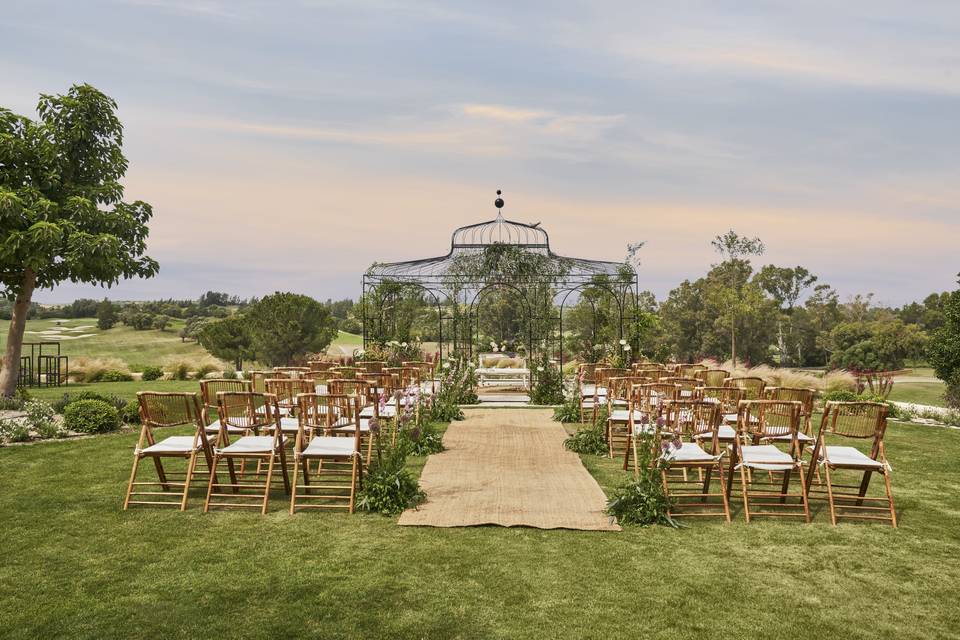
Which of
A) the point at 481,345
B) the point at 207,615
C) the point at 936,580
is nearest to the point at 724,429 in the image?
the point at 936,580

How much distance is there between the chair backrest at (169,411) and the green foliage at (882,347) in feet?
106

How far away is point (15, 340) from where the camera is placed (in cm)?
1366

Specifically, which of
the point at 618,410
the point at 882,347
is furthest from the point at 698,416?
the point at 882,347

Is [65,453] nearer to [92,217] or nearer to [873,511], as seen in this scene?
[92,217]

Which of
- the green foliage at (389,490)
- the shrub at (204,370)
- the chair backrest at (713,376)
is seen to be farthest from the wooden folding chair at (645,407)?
the shrub at (204,370)

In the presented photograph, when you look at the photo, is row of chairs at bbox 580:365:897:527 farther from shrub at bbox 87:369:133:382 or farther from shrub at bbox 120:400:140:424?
shrub at bbox 87:369:133:382

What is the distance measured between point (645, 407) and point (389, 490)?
107 inches

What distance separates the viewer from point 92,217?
1367 centimetres

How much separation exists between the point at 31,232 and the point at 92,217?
3.82ft

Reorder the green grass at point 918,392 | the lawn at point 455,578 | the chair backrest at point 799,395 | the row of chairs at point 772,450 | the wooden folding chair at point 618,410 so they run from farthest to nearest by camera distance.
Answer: the green grass at point 918,392
the wooden folding chair at point 618,410
the chair backrest at point 799,395
the row of chairs at point 772,450
the lawn at point 455,578

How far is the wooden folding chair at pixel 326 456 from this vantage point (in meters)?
6.04

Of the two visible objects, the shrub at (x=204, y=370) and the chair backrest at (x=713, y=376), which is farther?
the shrub at (x=204, y=370)

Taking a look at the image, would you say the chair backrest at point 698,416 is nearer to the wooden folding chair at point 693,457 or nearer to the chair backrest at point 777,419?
the wooden folding chair at point 693,457

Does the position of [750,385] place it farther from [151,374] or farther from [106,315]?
[106,315]
